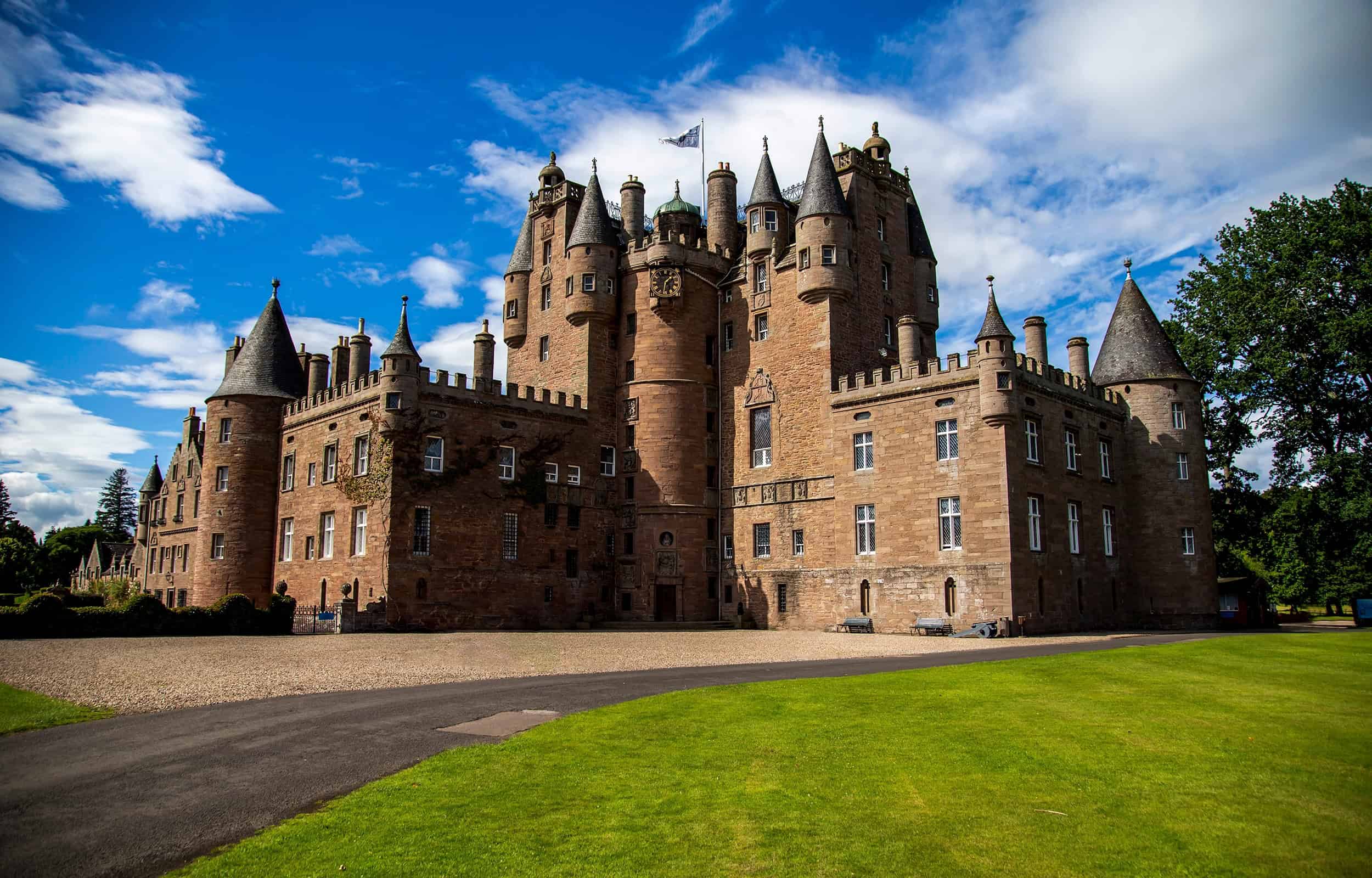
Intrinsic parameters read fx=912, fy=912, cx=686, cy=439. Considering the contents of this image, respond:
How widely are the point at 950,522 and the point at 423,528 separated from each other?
23.5 metres

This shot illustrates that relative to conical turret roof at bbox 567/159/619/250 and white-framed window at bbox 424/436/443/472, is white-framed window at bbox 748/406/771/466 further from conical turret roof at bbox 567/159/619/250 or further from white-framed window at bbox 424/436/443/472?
white-framed window at bbox 424/436/443/472

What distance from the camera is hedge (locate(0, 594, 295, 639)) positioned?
30.3m

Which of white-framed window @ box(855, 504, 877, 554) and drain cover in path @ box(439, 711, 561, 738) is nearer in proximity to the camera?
drain cover in path @ box(439, 711, 561, 738)

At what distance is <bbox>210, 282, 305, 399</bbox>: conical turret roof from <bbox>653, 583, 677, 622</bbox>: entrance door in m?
24.3

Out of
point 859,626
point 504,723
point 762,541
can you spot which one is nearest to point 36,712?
point 504,723

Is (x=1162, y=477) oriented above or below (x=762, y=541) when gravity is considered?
above

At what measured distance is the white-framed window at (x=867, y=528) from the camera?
4091 cm

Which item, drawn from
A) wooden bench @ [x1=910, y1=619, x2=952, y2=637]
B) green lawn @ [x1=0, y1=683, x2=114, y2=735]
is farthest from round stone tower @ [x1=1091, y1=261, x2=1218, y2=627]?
green lawn @ [x1=0, y1=683, x2=114, y2=735]

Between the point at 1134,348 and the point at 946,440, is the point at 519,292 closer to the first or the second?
the point at 946,440

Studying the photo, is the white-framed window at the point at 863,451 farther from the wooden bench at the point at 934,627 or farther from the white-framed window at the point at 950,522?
the wooden bench at the point at 934,627

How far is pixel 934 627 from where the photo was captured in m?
36.5

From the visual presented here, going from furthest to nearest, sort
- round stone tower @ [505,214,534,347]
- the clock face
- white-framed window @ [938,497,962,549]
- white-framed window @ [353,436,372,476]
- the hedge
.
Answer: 1. round stone tower @ [505,214,534,347]
2. the clock face
3. white-framed window @ [353,436,372,476]
4. white-framed window @ [938,497,962,549]
5. the hedge

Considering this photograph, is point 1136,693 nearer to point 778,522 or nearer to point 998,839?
point 998,839

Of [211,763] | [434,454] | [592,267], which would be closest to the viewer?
[211,763]
